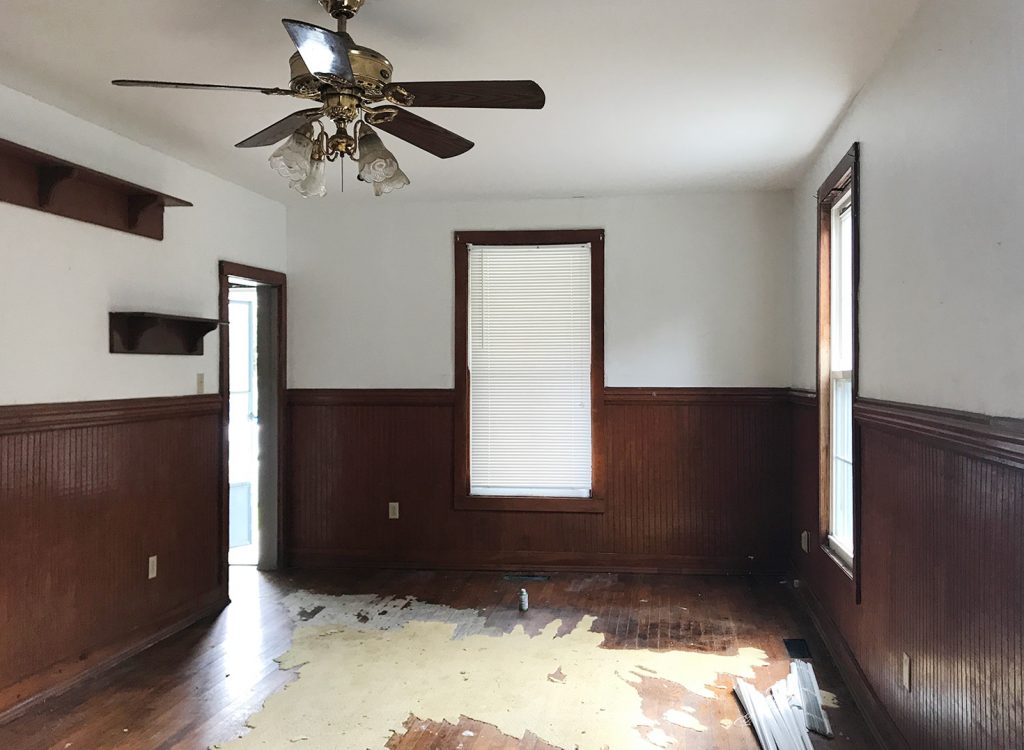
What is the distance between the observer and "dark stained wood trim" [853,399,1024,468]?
1.73 meters

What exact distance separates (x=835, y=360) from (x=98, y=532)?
3.59 metres

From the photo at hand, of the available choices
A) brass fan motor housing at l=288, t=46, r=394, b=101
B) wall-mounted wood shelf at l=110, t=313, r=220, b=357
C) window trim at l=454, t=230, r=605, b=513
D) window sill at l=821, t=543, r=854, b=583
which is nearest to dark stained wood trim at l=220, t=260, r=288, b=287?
wall-mounted wood shelf at l=110, t=313, r=220, b=357

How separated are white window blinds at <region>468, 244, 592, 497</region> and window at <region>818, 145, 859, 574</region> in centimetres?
157

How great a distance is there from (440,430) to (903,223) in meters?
3.29

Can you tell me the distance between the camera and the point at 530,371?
5.12m

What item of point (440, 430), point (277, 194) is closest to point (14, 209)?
point (277, 194)

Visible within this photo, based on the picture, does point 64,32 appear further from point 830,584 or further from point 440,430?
point 830,584

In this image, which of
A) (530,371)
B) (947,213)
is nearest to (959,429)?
Result: (947,213)

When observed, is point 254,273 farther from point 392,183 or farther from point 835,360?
point 835,360

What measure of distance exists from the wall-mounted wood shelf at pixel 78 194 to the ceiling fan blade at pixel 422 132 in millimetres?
1482

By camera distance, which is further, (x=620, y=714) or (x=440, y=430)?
(x=440, y=430)

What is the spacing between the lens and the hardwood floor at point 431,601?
2.86m

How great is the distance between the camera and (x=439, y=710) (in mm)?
3055

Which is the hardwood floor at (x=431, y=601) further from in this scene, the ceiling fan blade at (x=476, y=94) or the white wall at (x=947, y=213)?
the ceiling fan blade at (x=476, y=94)
